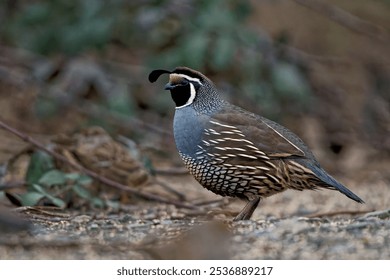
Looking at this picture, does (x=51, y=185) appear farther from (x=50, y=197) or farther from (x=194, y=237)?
(x=194, y=237)

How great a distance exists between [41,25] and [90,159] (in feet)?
5.98

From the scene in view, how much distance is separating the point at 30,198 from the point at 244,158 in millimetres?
1282

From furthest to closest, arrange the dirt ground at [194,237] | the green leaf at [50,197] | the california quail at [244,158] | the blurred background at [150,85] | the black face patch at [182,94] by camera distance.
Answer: the blurred background at [150,85] < the green leaf at [50,197] < the black face patch at [182,94] < the california quail at [244,158] < the dirt ground at [194,237]

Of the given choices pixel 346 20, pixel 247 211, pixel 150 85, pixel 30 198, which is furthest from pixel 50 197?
pixel 346 20

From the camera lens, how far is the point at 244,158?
529 centimetres

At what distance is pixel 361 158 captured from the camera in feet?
28.4

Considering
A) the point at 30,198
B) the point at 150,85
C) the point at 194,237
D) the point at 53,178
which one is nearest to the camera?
the point at 194,237

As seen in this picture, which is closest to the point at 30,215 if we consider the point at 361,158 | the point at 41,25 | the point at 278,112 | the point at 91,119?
the point at 91,119

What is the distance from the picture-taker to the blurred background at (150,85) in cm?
730

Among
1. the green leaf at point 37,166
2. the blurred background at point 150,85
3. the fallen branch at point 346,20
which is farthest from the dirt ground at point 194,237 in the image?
the fallen branch at point 346,20

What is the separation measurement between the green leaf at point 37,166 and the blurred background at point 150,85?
0.07 metres

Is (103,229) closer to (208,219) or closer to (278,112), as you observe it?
(208,219)

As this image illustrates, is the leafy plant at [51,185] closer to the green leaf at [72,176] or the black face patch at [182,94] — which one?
the green leaf at [72,176]
